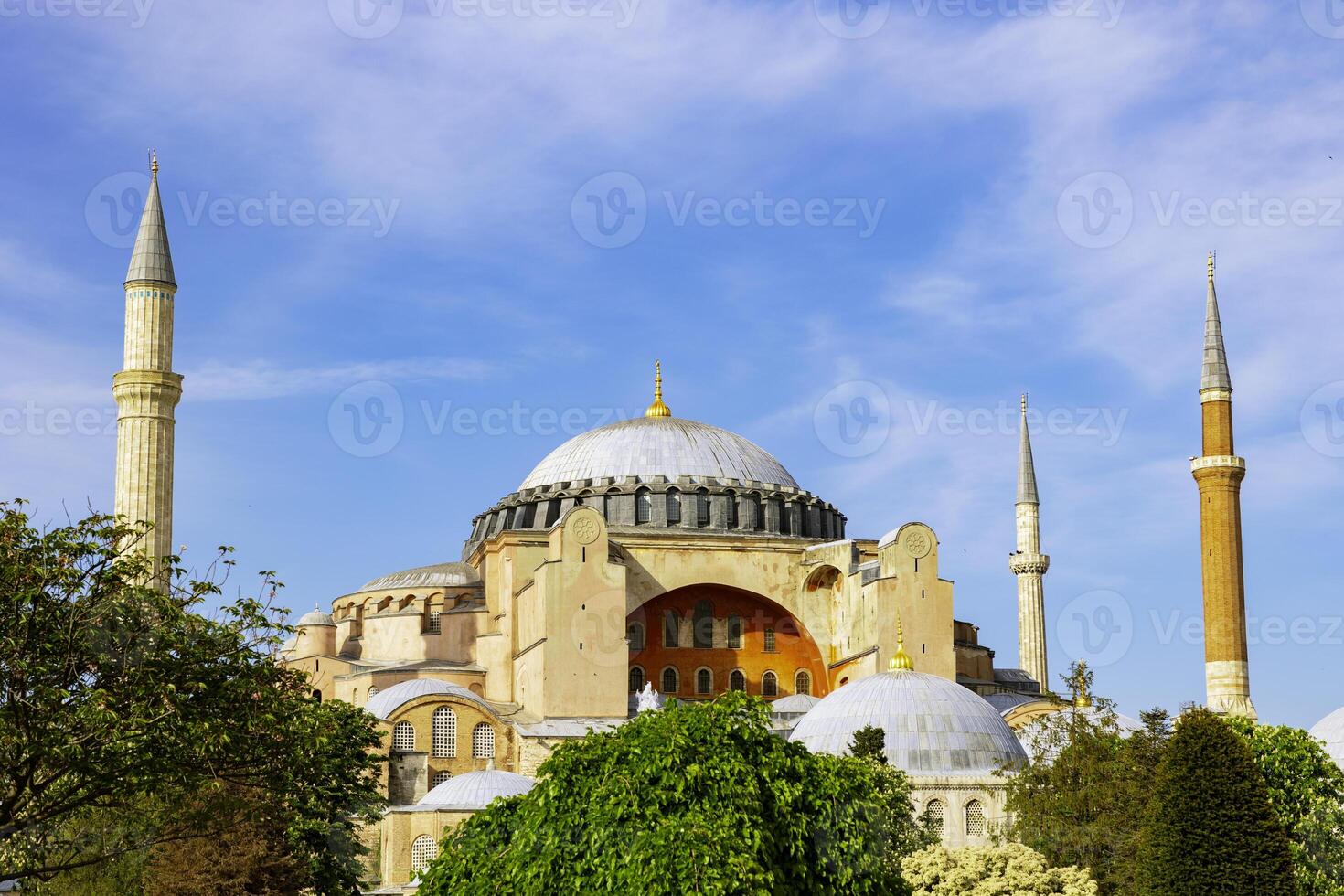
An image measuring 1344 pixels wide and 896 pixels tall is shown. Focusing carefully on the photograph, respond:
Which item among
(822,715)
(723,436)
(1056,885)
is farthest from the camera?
(723,436)

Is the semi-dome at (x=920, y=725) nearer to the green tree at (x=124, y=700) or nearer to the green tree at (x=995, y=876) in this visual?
the green tree at (x=995, y=876)

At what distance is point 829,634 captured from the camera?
51125 mm

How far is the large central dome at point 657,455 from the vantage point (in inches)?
2144

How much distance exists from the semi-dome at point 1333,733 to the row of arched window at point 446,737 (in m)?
19.4

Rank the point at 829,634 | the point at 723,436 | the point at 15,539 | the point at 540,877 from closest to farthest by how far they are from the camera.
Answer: the point at 540,877, the point at 15,539, the point at 829,634, the point at 723,436

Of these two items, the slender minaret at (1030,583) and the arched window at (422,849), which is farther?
the slender minaret at (1030,583)

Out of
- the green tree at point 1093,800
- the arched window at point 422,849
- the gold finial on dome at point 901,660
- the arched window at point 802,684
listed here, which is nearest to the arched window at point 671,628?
the arched window at point 802,684

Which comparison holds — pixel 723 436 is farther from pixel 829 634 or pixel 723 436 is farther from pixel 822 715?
pixel 822 715

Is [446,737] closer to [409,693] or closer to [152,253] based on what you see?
[409,693]

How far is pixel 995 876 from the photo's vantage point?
2759cm

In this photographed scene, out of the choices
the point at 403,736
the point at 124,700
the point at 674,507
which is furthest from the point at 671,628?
the point at 124,700

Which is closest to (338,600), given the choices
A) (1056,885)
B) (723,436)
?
(723,436)

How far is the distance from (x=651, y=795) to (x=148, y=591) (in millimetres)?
7294

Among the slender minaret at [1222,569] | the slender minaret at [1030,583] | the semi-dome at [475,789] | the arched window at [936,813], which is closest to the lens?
the arched window at [936,813]
